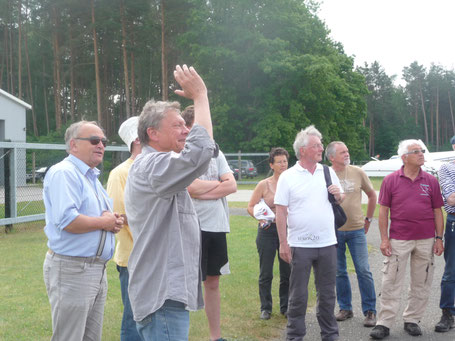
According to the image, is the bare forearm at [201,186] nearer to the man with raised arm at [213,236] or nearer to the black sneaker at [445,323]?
the man with raised arm at [213,236]

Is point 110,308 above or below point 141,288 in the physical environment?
below

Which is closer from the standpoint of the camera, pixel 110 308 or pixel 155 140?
pixel 155 140

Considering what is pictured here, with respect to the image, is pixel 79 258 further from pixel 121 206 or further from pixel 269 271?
pixel 269 271

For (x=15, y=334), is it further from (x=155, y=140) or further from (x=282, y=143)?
(x=282, y=143)

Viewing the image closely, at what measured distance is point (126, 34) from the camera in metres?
39.5

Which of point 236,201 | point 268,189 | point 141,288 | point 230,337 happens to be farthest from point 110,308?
point 236,201

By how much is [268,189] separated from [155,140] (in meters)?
3.71

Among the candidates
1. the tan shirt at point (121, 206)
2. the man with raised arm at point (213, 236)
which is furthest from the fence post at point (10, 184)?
the tan shirt at point (121, 206)

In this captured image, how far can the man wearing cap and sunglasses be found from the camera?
3135 millimetres

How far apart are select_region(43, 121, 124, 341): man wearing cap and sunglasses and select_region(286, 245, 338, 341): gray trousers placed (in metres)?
1.99

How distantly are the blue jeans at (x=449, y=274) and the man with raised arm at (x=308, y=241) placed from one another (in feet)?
5.04

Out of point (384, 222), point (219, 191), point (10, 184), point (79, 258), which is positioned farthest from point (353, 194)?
point (10, 184)

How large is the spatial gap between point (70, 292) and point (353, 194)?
12.4ft

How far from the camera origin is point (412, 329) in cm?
514
